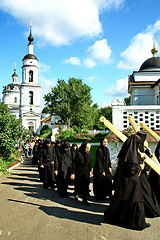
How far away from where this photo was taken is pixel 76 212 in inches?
220

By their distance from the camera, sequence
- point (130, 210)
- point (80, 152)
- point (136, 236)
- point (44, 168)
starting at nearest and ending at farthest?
1. point (136, 236)
2. point (130, 210)
3. point (80, 152)
4. point (44, 168)

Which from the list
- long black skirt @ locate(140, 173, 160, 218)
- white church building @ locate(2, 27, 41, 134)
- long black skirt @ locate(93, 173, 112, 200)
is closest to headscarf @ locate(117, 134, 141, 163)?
long black skirt @ locate(140, 173, 160, 218)

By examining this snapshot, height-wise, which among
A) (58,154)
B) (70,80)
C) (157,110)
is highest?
(70,80)

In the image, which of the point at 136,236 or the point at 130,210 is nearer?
the point at 136,236

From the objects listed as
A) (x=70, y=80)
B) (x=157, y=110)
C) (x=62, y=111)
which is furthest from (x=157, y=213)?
(x=70, y=80)

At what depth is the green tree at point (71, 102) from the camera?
44312 millimetres

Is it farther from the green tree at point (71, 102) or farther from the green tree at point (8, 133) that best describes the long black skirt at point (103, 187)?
the green tree at point (71, 102)

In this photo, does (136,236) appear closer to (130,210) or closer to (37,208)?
(130,210)

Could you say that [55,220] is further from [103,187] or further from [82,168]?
[103,187]

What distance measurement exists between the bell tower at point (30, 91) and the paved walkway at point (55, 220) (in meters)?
51.0

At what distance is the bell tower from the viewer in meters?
55.5

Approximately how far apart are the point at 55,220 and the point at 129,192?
1839 millimetres

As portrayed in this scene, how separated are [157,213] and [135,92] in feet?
58.6

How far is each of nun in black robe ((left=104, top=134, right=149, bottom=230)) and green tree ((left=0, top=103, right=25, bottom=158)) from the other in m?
8.67
